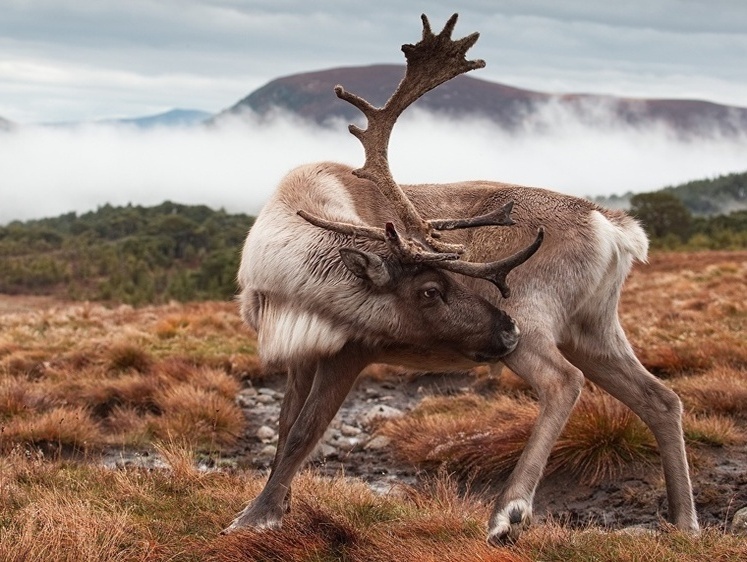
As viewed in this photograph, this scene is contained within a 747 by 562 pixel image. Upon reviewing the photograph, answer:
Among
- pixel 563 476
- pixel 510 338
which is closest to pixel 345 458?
pixel 563 476

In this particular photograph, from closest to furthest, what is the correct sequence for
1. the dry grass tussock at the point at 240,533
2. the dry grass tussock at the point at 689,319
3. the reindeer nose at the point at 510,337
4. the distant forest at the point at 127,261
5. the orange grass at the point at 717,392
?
the dry grass tussock at the point at 240,533 < the reindeer nose at the point at 510,337 < the orange grass at the point at 717,392 < the dry grass tussock at the point at 689,319 < the distant forest at the point at 127,261

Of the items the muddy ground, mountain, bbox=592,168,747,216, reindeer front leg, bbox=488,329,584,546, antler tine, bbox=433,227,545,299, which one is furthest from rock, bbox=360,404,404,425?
mountain, bbox=592,168,747,216

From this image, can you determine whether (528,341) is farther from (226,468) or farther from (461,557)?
(226,468)

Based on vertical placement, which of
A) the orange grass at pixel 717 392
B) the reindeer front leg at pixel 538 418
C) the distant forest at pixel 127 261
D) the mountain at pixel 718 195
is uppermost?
the reindeer front leg at pixel 538 418

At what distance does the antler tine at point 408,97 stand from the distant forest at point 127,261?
35780 mm

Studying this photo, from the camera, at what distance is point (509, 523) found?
4.77 metres

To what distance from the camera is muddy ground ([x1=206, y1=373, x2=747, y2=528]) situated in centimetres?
604

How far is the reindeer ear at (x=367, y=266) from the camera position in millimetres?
5172

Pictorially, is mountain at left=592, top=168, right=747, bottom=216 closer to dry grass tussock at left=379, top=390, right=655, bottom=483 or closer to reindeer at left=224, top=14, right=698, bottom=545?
dry grass tussock at left=379, top=390, right=655, bottom=483

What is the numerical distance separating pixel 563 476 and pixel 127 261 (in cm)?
7032

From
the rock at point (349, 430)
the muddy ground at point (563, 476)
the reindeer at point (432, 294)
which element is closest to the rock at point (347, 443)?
the muddy ground at point (563, 476)

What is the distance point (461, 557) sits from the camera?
4.15 meters

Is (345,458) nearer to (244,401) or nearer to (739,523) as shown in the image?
(244,401)

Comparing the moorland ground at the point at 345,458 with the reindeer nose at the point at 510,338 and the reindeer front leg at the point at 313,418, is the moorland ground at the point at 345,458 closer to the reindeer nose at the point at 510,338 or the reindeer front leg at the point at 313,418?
the reindeer front leg at the point at 313,418
